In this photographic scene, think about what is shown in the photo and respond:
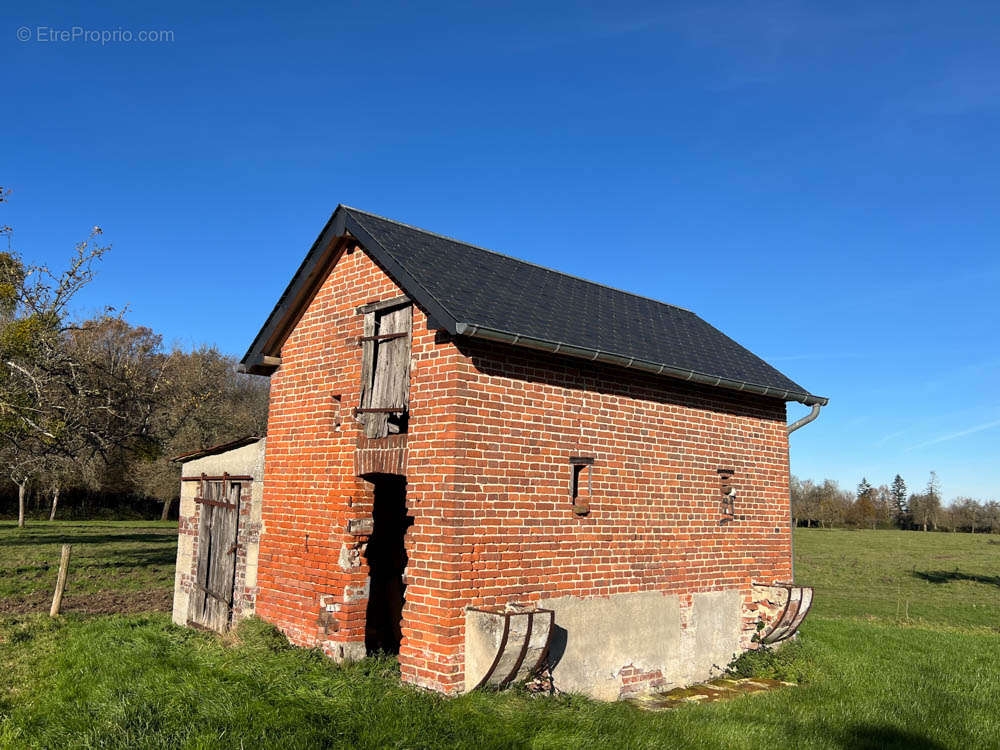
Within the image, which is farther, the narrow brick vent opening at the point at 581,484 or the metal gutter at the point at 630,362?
the narrow brick vent opening at the point at 581,484

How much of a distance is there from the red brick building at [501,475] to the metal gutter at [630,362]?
0.03m

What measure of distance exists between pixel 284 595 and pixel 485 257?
541 cm

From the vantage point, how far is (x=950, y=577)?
30.3 m

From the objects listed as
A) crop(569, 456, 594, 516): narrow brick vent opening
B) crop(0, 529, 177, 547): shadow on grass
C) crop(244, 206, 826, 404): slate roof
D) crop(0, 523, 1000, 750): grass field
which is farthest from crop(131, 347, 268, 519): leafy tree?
crop(569, 456, 594, 516): narrow brick vent opening

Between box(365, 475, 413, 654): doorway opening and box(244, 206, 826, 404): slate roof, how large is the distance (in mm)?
3118

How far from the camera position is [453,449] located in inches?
282

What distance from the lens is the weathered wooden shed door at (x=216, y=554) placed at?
406 inches

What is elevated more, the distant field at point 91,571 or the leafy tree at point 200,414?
the leafy tree at point 200,414

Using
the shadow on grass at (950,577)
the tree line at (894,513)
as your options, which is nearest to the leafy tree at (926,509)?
the tree line at (894,513)

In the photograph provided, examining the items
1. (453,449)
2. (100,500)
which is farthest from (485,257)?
(100,500)

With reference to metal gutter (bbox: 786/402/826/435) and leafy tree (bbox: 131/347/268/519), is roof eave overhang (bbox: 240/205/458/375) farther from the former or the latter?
leafy tree (bbox: 131/347/268/519)

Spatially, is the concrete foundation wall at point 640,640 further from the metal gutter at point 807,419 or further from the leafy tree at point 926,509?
the leafy tree at point 926,509

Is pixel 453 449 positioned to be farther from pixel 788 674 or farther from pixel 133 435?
pixel 133 435

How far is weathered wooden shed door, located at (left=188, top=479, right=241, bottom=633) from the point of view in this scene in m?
10.3
